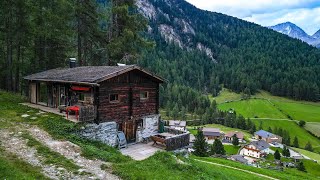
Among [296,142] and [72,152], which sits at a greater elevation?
[72,152]

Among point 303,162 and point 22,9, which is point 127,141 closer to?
point 22,9

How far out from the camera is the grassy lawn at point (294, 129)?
131275mm

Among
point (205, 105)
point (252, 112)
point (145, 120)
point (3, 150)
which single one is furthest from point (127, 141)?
point (252, 112)

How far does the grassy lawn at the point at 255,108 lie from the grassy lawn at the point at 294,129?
7129mm

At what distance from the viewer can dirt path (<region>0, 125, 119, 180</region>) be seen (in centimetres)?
1302

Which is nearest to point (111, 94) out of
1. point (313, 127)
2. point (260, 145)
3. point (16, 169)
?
point (16, 169)

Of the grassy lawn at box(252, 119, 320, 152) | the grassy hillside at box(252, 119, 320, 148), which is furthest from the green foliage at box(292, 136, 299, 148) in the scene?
the grassy lawn at box(252, 119, 320, 152)

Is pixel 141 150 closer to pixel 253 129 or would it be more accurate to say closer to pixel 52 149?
pixel 52 149

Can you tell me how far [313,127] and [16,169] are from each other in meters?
156

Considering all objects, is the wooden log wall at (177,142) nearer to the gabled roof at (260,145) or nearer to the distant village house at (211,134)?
the gabled roof at (260,145)

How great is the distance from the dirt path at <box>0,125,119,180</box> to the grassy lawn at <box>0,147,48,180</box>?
32 cm

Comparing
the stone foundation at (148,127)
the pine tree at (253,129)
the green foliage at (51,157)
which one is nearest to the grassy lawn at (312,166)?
the pine tree at (253,129)

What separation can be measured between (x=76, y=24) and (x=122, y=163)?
2699 cm

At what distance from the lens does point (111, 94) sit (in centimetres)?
2195
